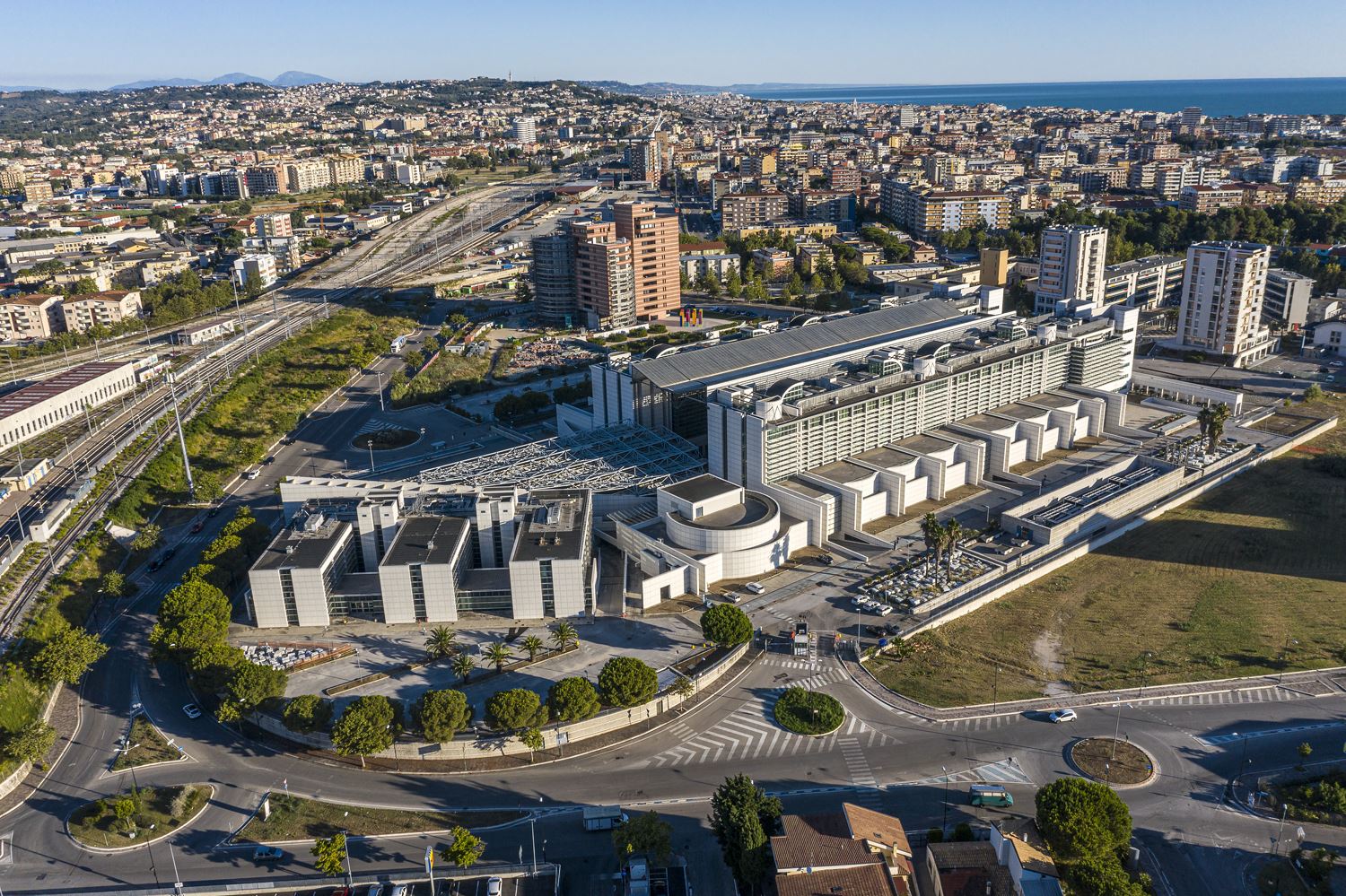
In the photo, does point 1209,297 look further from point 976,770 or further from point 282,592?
point 282,592

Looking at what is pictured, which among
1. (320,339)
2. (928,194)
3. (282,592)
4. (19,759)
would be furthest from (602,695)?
(928,194)

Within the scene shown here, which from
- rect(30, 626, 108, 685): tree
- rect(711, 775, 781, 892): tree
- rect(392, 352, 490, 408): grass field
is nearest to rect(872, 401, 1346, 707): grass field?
rect(711, 775, 781, 892): tree

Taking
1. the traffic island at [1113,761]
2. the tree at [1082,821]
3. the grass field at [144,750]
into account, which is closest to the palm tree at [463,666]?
the grass field at [144,750]

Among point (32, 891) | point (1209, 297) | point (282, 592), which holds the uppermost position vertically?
point (1209, 297)

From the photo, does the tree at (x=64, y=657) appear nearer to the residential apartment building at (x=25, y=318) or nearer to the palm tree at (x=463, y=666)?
the palm tree at (x=463, y=666)

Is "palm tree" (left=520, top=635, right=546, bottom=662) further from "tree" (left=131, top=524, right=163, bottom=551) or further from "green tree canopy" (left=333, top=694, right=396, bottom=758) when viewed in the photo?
"tree" (left=131, top=524, right=163, bottom=551)
